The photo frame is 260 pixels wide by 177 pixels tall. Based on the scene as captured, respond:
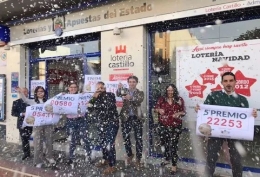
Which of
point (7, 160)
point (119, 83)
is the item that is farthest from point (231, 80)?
point (7, 160)

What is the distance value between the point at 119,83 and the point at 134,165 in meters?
1.78

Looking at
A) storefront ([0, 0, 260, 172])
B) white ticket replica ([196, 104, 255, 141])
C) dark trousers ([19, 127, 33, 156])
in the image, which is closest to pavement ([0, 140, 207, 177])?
dark trousers ([19, 127, 33, 156])

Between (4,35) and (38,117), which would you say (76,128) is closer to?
(38,117)

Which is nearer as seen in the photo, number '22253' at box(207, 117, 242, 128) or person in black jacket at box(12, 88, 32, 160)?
number '22253' at box(207, 117, 242, 128)

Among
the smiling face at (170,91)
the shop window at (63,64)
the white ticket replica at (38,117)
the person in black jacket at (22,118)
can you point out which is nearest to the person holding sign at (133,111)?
the smiling face at (170,91)

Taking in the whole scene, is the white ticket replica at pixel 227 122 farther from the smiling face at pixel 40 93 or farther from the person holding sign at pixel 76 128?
the smiling face at pixel 40 93

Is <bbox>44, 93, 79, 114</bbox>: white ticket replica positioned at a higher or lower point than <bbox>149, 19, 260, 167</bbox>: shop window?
lower

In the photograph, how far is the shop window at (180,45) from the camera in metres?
5.82

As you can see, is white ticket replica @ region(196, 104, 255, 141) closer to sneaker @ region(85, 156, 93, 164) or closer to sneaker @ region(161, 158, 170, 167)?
sneaker @ region(161, 158, 170, 167)

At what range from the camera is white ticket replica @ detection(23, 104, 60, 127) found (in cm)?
658

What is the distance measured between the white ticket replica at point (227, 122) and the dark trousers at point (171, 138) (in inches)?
38.6

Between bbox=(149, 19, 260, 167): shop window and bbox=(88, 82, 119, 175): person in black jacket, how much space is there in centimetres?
114

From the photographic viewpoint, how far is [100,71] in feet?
26.0

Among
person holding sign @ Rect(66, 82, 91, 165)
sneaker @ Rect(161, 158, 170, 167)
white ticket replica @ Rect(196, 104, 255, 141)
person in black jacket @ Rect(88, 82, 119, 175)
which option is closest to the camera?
white ticket replica @ Rect(196, 104, 255, 141)
